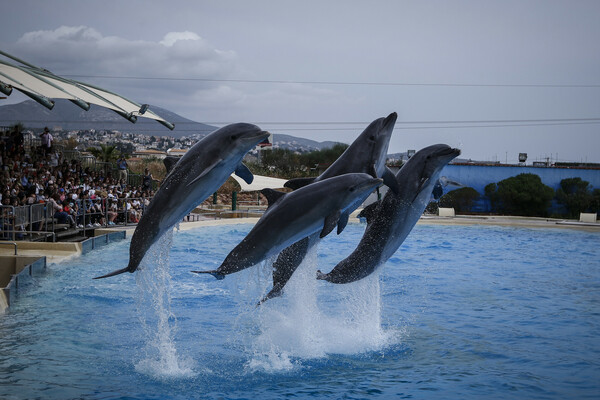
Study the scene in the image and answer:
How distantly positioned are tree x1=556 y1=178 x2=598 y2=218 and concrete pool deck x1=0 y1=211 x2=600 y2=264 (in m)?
6.38

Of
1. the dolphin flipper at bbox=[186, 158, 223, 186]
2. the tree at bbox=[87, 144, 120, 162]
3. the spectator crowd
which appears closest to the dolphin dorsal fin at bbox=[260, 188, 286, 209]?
the dolphin flipper at bbox=[186, 158, 223, 186]

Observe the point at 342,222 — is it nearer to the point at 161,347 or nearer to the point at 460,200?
the point at 161,347

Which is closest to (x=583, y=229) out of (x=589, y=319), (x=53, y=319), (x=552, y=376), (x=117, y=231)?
(x=589, y=319)

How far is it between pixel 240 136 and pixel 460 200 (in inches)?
1046

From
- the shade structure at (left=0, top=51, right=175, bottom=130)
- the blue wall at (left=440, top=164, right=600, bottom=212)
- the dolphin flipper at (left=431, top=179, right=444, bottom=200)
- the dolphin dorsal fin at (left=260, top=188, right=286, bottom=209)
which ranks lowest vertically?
the dolphin dorsal fin at (left=260, top=188, right=286, bottom=209)

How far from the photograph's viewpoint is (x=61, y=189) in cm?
1503

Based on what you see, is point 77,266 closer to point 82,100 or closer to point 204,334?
point 204,334

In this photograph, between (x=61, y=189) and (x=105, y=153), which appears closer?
(x=61, y=189)

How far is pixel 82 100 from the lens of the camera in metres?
16.9

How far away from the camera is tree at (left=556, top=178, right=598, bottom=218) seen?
2903 cm

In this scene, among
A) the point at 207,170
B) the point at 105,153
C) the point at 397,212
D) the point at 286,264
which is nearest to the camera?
the point at 207,170

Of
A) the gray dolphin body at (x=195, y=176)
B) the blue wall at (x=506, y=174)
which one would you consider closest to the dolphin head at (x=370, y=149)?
the gray dolphin body at (x=195, y=176)

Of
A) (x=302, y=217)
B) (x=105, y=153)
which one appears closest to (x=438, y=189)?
(x=302, y=217)

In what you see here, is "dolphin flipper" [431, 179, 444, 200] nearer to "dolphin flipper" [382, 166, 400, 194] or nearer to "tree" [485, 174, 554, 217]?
"dolphin flipper" [382, 166, 400, 194]
